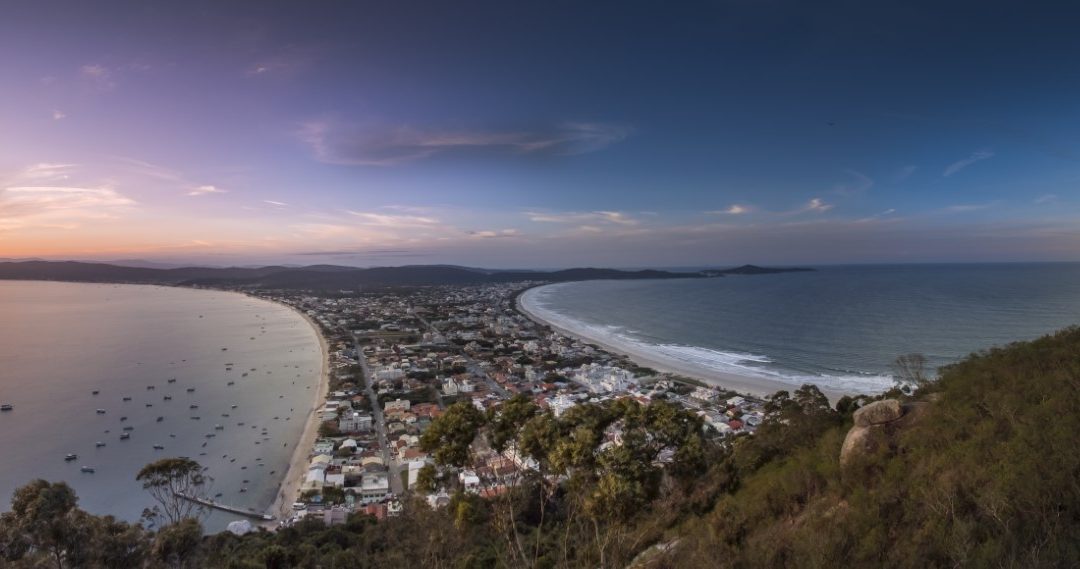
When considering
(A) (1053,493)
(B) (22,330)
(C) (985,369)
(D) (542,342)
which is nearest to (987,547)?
(A) (1053,493)

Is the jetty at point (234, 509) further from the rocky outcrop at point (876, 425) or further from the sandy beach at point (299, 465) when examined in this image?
the rocky outcrop at point (876, 425)

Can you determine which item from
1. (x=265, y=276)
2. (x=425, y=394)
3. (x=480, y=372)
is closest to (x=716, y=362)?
(x=480, y=372)

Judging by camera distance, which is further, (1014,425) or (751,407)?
(751,407)

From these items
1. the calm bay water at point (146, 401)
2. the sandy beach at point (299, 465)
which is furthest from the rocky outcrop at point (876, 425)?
the calm bay water at point (146, 401)

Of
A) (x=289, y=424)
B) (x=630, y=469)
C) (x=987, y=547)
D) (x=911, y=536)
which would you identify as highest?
(x=630, y=469)

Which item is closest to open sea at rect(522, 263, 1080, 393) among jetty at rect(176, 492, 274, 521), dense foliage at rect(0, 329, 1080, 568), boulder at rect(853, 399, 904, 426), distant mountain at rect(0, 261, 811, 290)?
boulder at rect(853, 399, 904, 426)

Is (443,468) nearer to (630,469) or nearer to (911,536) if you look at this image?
(630,469)

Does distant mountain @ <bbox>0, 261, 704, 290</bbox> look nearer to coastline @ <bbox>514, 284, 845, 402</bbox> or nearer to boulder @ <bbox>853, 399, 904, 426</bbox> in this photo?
coastline @ <bbox>514, 284, 845, 402</bbox>
